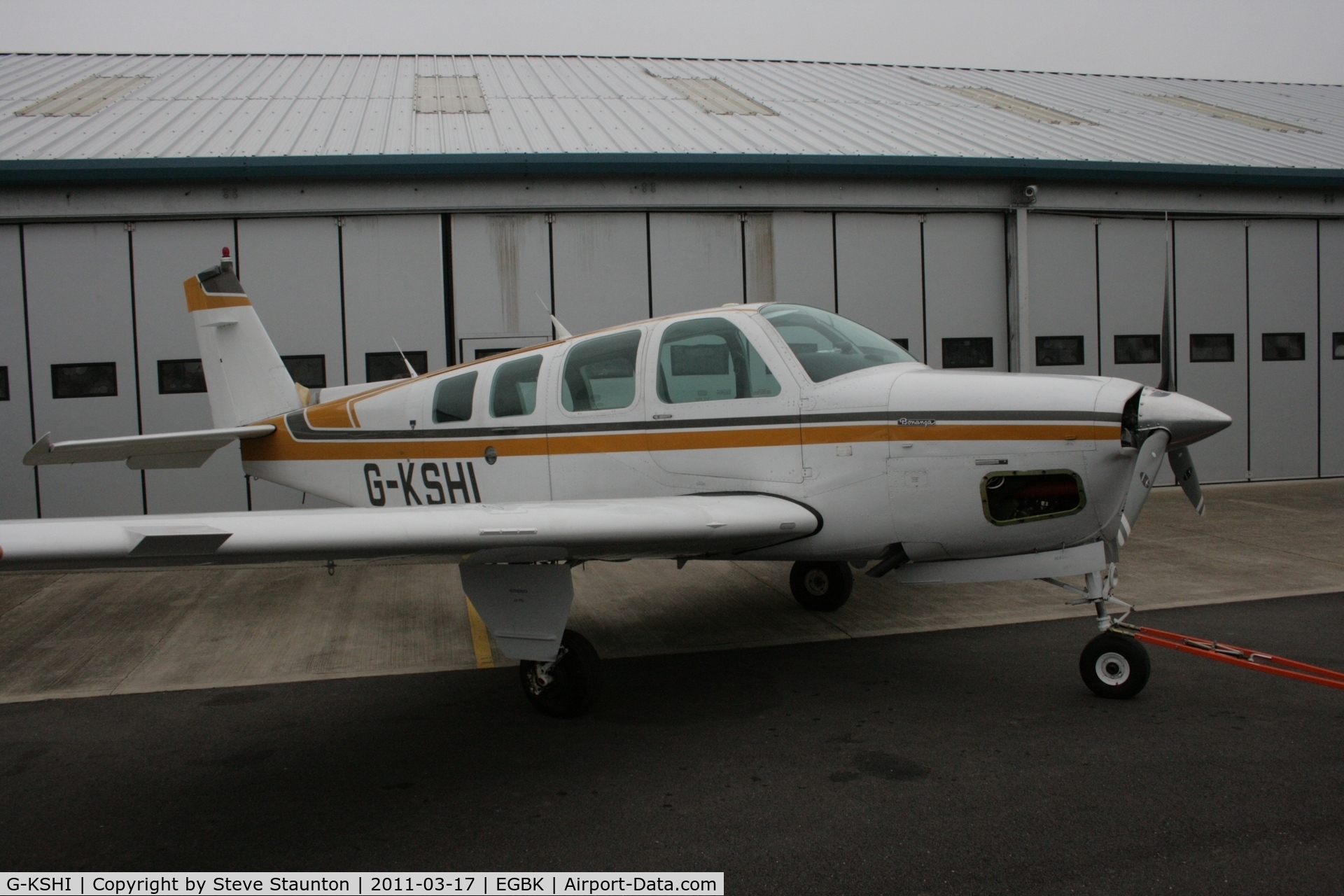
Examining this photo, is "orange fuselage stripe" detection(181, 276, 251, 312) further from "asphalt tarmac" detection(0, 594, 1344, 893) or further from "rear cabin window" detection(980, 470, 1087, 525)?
"rear cabin window" detection(980, 470, 1087, 525)

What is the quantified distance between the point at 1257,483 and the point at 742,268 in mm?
8490

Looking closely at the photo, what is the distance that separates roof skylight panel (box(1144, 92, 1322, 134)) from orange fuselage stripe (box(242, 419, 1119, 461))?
1518 centimetres

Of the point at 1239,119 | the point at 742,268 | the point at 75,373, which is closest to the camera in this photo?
the point at 75,373

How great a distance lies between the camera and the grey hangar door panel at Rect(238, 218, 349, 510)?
34.1ft

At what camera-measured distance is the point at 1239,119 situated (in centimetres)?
1586

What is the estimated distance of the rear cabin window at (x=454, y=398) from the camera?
Answer: 5918 millimetres

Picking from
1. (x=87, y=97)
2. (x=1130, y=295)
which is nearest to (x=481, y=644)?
(x=1130, y=295)

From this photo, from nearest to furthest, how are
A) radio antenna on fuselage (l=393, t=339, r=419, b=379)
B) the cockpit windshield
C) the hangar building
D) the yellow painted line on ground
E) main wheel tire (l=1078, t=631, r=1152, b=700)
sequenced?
main wheel tire (l=1078, t=631, r=1152, b=700) < the cockpit windshield < the yellow painted line on ground < radio antenna on fuselage (l=393, t=339, r=419, b=379) < the hangar building

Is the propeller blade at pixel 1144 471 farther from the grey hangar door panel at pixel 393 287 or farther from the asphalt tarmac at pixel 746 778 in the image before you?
the grey hangar door panel at pixel 393 287

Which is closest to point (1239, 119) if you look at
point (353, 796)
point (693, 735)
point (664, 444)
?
point (664, 444)

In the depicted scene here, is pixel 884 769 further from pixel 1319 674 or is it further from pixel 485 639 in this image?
pixel 485 639

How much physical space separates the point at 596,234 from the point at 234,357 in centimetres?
494

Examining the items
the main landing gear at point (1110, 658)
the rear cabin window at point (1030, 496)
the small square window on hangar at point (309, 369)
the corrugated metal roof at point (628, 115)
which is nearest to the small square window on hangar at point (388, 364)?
the small square window on hangar at point (309, 369)

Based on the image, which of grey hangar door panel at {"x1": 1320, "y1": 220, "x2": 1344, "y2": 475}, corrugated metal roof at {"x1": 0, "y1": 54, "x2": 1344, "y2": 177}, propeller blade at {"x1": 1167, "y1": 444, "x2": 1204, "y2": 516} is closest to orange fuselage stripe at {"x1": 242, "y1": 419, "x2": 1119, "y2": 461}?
propeller blade at {"x1": 1167, "y1": 444, "x2": 1204, "y2": 516}
